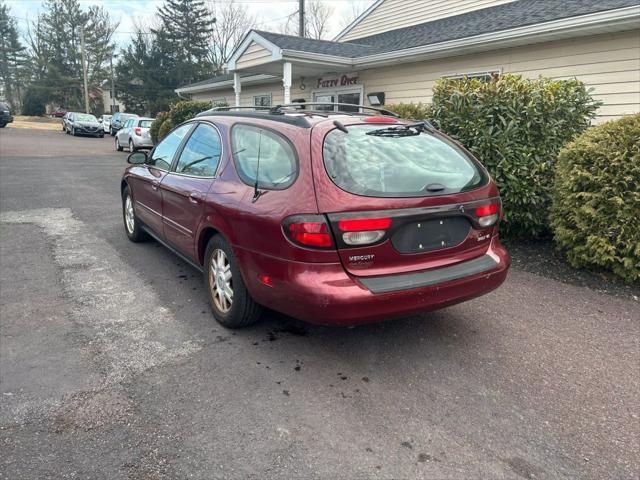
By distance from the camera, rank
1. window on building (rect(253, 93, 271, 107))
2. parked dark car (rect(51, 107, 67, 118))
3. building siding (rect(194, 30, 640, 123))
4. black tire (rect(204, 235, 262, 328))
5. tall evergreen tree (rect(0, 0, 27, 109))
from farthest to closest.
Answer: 1. tall evergreen tree (rect(0, 0, 27, 109))
2. parked dark car (rect(51, 107, 67, 118))
3. window on building (rect(253, 93, 271, 107))
4. building siding (rect(194, 30, 640, 123))
5. black tire (rect(204, 235, 262, 328))

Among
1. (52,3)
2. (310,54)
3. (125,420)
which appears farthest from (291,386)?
(52,3)

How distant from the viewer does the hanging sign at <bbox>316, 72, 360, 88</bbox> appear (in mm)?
12789

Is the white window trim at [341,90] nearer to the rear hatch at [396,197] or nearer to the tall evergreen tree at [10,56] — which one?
the rear hatch at [396,197]

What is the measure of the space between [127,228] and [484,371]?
4738 mm

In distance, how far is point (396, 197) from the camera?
2859 millimetres

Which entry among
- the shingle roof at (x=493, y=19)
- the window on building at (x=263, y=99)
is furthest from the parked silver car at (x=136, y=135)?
the shingle roof at (x=493, y=19)

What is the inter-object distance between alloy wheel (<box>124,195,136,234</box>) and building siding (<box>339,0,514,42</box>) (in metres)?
10.3

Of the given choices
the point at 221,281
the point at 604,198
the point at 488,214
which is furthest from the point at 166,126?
the point at 488,214

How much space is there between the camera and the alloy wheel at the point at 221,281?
3496mm

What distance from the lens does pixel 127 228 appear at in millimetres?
6070

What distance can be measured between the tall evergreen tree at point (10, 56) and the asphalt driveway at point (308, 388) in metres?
72.0

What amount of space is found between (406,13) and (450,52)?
5.38 metres

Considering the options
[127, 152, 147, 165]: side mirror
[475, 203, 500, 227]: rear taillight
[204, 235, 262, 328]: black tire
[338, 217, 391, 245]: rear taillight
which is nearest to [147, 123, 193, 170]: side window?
[127, 152, 147, 165]: side mirror

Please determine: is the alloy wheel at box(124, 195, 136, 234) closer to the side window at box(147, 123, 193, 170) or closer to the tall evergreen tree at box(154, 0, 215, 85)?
the side window at box(147, 123, 193, 170)
